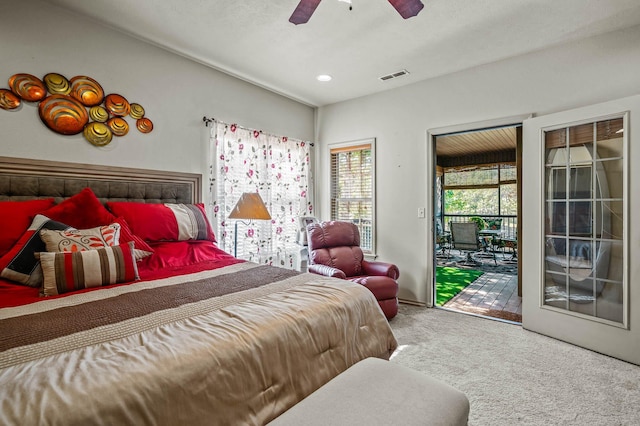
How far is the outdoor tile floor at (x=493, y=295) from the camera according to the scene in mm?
3600

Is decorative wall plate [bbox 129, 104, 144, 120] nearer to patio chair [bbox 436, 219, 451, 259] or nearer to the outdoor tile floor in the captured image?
the outdoor tile floor

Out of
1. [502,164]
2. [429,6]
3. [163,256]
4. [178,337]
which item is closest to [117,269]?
[163,256]

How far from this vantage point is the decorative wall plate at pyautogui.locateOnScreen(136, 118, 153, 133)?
277cm

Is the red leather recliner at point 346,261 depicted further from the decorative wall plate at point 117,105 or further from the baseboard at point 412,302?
the decorative wall plate at point 117,105

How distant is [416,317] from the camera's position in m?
3.39

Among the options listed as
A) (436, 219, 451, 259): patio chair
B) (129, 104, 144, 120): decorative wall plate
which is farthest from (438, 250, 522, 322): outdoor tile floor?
(129, 104, 144, 120): decorative wall plate

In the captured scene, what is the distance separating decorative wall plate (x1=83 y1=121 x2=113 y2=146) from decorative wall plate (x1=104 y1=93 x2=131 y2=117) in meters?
0.15

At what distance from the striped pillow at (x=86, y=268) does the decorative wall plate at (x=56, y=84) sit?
4.61 feet

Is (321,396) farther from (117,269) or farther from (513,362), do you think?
(513,362)

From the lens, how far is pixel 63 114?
2324 millimetres

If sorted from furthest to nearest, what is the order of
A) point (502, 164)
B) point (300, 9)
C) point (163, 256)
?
point (502, 164) → point (163, 256) → point (300, 9)

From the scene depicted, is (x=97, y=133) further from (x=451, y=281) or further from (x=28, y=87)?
(x=451, y=281)

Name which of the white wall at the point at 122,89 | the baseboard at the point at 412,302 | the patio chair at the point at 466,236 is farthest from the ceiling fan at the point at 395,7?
the patio chair at the point at 466,236

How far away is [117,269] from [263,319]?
41.5 inches
